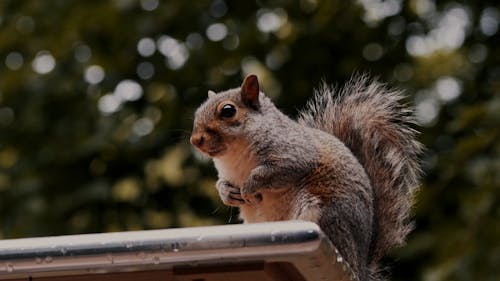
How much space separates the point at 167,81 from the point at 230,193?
3.45 m

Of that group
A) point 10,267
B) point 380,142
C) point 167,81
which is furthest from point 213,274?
point 167,81

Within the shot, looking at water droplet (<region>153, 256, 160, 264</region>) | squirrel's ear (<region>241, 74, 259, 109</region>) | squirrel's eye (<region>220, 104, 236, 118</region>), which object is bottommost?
water droplet (<region>153, 256, 160, 264</region>)

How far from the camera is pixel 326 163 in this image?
300 cm

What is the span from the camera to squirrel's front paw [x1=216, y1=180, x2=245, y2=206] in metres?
2.93

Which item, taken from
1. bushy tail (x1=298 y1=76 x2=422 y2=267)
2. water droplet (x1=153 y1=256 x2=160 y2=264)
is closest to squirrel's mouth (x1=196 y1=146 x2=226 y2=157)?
bushy tail (x1=298 y1=76 x2=422 y2=267)

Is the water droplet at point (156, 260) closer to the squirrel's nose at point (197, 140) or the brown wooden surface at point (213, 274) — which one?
the brown wooden surface at point (213, 274)

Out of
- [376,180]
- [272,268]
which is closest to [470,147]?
[376,180]

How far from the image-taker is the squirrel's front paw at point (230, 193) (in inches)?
115

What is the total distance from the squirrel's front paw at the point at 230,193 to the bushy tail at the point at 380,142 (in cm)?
38

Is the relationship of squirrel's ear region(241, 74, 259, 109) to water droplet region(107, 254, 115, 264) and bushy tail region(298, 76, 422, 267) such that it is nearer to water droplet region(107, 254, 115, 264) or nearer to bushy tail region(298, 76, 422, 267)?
bushy tail region(298, 76, 422, 267)

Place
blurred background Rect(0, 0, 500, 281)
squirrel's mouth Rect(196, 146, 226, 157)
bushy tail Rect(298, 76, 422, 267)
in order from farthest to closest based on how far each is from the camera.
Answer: blurred background Rect(0, 0, 500, 281) < bushy tail Rect(298, 76, 422, 267) < squirrel's mouth Rect(196, 146, 226, 157)

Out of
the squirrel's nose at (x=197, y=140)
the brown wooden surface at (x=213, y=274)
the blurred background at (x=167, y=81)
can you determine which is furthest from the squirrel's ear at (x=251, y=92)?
the blurred background at (x=167, y=81)

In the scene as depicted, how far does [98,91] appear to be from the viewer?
253 inches

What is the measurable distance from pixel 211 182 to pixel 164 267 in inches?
160
